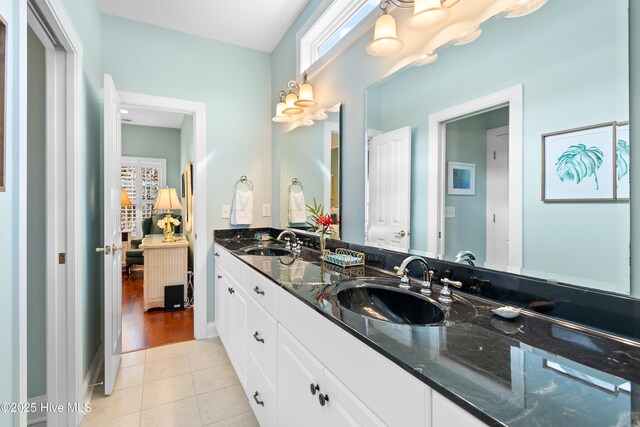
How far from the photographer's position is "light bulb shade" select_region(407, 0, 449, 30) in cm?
123

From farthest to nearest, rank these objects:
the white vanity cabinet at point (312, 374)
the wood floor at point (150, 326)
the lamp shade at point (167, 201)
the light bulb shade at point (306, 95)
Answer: the lamp shade at point (167, 201) < the wood floor at point (150, 326) < the light bulb shade at point (306, 95) < the white vanity cabinet at point (312, 374)

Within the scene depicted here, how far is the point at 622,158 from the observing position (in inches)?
32.3

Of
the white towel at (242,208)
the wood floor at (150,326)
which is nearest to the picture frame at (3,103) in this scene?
the white towel at (242,208)

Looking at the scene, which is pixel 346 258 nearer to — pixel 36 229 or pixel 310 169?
pixel 310 169

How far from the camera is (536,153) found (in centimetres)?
99

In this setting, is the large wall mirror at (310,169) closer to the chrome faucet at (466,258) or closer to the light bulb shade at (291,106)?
the light bulb shade at (291,106)

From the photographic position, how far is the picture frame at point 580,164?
844 mm

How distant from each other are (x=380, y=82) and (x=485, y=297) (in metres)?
1.17

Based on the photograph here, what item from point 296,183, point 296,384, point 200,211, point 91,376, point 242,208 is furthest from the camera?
point 242,208

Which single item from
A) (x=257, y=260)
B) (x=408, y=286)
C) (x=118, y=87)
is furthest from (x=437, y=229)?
(x=118, y=87)

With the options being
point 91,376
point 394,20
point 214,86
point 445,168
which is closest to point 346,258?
point 445,168

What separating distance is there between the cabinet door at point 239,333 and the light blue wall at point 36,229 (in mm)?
1022

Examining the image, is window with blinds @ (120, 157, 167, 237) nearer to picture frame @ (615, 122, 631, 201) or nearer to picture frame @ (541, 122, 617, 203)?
picture frame @ (541, 122, 617, 203)

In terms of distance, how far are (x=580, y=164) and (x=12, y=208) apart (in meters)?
1.67
